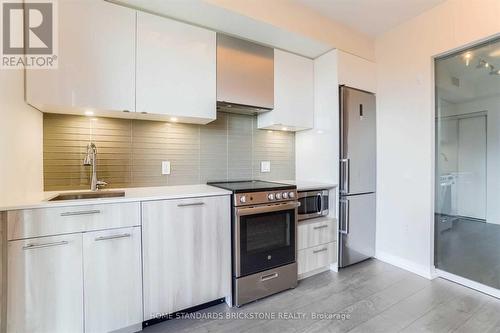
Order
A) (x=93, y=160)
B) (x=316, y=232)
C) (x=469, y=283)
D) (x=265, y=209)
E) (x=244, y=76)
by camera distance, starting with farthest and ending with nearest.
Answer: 1. (x=316, y=232)
2. (x=244, y=76)
3. (x=469, y=283)
4. (x=265, y=209)
5. (x=93, y=160)

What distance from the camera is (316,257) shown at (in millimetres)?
2527

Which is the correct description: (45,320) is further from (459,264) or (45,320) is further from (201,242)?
(459,264)

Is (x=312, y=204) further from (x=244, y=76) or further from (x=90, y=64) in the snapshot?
(x=90, y=64)

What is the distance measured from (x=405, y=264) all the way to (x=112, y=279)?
299cm

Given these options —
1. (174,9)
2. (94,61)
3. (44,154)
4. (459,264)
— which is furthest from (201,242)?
(459,264)

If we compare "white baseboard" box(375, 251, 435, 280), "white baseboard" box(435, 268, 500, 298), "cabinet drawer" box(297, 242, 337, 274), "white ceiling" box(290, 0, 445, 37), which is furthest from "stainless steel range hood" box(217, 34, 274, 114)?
"white baseboard" box(435, 268, 500, 298)

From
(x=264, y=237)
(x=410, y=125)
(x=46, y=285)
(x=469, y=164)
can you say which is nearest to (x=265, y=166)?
(x=264, y=237)

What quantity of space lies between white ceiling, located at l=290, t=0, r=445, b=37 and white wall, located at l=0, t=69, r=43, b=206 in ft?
7.90

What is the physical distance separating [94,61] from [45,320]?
1.77 m

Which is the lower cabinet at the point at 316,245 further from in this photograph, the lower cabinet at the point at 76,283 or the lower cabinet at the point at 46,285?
the lower cabinet at the point at 46,285

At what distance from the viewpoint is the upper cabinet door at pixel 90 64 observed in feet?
5.32

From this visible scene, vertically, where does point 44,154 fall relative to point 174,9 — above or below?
below

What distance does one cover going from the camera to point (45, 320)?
1422 mm

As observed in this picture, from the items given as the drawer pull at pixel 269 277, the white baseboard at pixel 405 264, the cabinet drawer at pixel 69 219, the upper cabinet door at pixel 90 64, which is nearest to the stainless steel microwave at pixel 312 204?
the drawer pull at pixel 269 277
